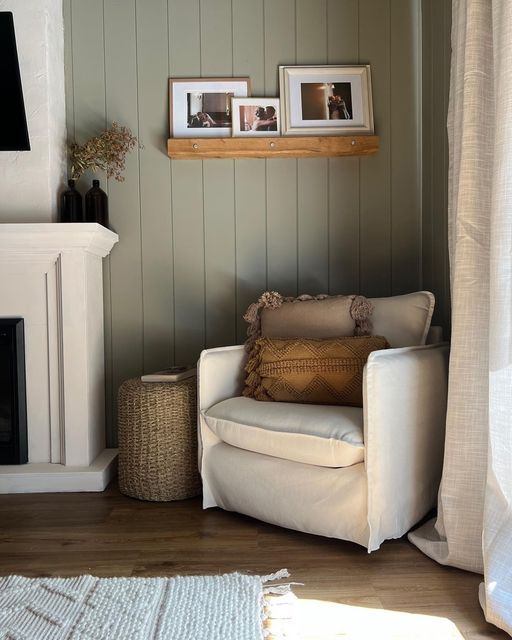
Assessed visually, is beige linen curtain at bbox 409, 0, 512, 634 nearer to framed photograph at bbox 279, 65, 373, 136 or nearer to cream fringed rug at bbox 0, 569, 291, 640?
cream fringed rug at bbox 0, 569, 291, 640

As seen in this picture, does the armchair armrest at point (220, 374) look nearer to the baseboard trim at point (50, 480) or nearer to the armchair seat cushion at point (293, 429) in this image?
the armchair seat cushion at point (293, 429)

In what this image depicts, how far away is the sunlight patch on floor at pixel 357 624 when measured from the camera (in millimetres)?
1605

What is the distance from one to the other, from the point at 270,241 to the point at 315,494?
152 cm

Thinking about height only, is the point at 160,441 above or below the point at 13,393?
below

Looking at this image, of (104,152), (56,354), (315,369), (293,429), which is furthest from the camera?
(104,152)

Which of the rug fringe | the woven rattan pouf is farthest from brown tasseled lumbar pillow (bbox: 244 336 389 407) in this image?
the rug fringe

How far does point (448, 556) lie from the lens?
6.45ft

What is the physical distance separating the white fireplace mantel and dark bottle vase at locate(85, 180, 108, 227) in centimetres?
17

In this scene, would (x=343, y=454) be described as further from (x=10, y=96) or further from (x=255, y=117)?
(x=10, y=96)

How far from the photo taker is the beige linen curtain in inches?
67.9

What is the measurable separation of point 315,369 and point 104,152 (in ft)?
4.97

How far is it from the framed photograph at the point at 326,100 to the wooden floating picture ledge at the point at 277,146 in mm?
95

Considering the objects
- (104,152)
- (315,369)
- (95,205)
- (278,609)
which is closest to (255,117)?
(104,152)

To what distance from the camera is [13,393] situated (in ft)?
9.54
